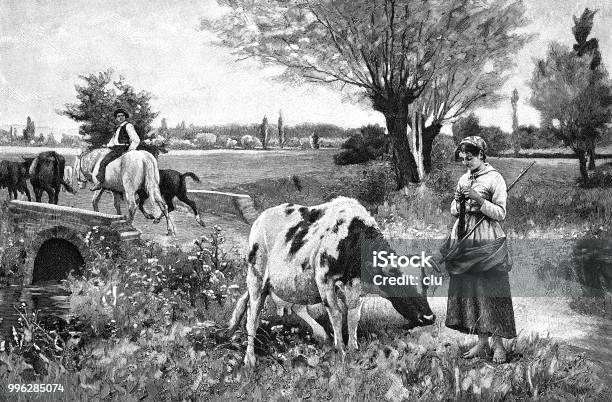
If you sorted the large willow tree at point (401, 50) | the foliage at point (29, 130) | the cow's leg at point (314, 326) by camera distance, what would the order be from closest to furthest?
the cow's leg at point (314, 326) → the large willow tree at point (401, 50) → the foliage at point (29, 130)

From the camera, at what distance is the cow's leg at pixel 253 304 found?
5.90m

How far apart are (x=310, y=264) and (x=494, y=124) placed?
7.79ft

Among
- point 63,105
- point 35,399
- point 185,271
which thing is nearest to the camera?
point 35,399

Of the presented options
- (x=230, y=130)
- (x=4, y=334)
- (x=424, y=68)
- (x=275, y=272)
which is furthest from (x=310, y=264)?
(x=4, y=334)

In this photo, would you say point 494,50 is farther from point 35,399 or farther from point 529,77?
point 35,399

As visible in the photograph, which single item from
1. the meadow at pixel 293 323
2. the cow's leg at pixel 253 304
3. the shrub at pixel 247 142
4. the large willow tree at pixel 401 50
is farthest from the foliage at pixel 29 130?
the cow's leg at pixel 253 304

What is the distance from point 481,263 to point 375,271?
0.98m

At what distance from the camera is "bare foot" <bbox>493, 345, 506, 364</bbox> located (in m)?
5.85

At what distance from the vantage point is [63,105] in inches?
275

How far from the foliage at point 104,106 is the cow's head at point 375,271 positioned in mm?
2516

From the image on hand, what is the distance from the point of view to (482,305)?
591 cm

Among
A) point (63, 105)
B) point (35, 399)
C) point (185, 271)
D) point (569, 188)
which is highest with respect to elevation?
point (63, 105)

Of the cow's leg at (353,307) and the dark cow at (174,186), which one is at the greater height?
the dark cow at (174,186)

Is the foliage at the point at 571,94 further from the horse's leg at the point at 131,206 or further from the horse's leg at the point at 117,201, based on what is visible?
the horse's leg at the point at 117,201
